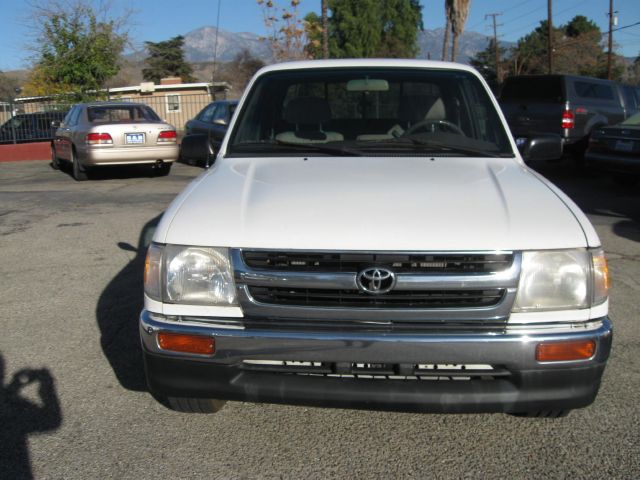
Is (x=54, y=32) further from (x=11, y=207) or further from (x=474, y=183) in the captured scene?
(x=474, y=183)

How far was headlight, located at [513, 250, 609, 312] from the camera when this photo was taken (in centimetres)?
264

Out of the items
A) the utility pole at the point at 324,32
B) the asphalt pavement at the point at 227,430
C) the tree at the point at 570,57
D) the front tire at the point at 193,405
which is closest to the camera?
the asphalt pavement at the point at 227,430

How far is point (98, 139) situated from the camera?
12469 millimetres

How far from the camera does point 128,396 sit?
11.8 ft

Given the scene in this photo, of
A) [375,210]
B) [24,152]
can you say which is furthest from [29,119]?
[375,210]

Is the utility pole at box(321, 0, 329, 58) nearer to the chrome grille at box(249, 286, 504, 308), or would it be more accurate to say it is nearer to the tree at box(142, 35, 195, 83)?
the chrome grille at box(249, 286, 504, 308)

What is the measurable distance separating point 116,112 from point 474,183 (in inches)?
443

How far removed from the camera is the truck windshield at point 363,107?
421 cm

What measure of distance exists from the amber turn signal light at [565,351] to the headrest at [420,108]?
205 centimetres

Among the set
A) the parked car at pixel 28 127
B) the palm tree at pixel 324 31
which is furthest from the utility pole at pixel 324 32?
the parked car at pixel 28 127

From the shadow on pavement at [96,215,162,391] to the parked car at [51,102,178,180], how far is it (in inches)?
258

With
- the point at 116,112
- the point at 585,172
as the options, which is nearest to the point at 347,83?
the point at 116,112

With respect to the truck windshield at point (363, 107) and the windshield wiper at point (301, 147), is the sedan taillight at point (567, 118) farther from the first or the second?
the windshield wiper at point (301, 147)

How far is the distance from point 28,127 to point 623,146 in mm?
15953
